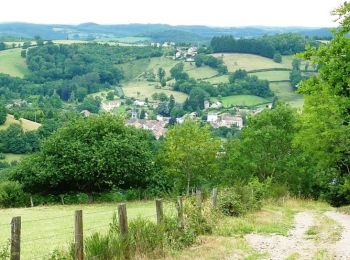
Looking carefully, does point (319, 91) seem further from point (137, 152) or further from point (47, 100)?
point (47, 100)

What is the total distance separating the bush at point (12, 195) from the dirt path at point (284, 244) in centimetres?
3168

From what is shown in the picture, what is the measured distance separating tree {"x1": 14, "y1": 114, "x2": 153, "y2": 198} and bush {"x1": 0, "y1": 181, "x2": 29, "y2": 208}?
34.3 inches

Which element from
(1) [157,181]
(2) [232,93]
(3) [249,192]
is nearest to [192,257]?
(3) [249,192]

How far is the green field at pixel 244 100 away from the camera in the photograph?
17375cm

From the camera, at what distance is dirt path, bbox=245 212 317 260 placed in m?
15.8

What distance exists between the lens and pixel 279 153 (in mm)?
48625

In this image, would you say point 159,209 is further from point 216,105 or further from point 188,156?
point 216,105

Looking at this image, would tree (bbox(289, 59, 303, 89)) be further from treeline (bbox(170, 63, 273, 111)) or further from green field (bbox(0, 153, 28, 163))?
green field (bbox(0, 153, 28, 163))

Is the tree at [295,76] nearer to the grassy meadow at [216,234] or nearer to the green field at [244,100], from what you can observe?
the green field at [244,100]

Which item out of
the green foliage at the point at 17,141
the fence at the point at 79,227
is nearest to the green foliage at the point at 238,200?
the fence at the point at 79,227

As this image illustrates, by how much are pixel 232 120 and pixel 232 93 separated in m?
38.8

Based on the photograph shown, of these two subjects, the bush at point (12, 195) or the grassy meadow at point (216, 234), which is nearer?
the grassy meadow at point (216, 234)

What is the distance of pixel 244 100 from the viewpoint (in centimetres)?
17800

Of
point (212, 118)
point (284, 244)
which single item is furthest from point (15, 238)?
point (212, 118)
